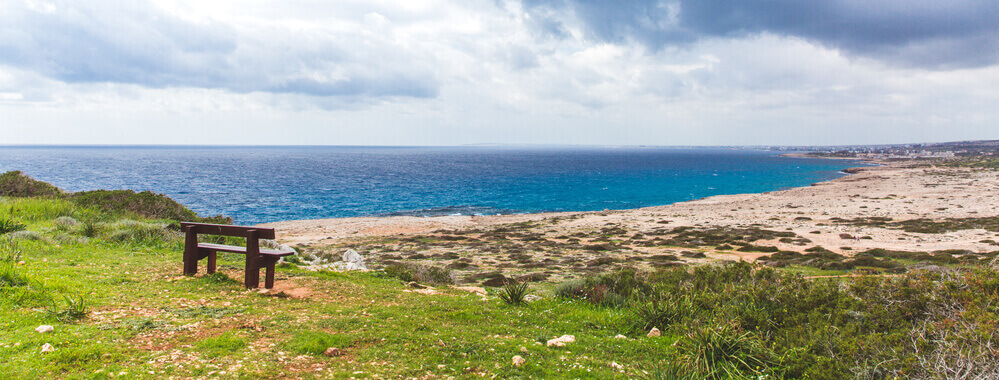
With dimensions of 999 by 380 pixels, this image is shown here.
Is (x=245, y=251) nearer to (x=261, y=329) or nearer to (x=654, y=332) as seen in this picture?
(x=261, y=329)

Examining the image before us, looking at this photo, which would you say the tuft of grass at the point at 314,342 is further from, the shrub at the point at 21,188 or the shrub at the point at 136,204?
the shrub at the point at 21,188

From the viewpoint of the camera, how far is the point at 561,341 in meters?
7.02

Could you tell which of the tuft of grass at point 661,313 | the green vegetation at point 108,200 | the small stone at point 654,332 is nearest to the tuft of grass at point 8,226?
the green vegetation at point 108,200

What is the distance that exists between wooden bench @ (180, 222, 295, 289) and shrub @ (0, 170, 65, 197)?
21092 mm

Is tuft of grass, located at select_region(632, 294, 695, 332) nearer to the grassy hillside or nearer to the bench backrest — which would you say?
the grassy hillside

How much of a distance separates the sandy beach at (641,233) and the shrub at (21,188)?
41.0ft

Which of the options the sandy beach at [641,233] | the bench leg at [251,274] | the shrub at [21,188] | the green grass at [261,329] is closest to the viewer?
the green grass at [261,329]

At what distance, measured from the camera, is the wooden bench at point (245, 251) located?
8781 mm

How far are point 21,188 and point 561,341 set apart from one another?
3131 cm

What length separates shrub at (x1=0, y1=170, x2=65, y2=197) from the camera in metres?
23.3

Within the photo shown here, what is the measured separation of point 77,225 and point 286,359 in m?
13.9

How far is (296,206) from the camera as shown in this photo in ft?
189

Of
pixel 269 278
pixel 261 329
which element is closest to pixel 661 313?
pixel 261 329

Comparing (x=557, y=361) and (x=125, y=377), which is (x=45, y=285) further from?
(x=557, y=361)
